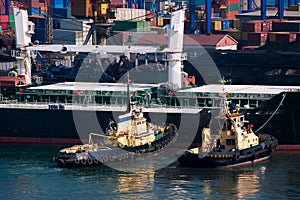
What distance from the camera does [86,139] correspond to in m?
69.3

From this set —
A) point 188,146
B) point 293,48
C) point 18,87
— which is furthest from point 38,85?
point 293,48

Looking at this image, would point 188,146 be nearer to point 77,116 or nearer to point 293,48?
point 77,116

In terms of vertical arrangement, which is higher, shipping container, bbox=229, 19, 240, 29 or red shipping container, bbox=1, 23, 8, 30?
shipping container, bbox=229, 19, 240, 29

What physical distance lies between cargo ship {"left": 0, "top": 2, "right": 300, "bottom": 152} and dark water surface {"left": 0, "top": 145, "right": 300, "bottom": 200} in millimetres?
7444

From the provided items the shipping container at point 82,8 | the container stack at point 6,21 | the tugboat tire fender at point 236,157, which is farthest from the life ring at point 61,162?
the container stack at point 6,21

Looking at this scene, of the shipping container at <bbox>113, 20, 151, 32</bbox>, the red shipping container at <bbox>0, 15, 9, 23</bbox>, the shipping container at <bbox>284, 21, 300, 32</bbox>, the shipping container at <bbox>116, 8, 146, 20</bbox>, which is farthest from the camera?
the red shipping container at <bbox>0, 15, 9, 23</bbox>

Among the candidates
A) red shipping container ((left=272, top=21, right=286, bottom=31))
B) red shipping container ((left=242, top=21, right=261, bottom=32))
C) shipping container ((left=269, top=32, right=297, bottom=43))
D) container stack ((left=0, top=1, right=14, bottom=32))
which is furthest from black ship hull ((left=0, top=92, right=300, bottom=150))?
container stack ((left=0, top=1, right=14, bottom=32))

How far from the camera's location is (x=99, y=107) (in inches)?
2813

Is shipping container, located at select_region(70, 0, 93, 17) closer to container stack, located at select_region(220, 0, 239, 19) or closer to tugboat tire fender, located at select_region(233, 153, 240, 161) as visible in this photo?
tugboat tire fender, located at select_region(233, 153, 240, 161)

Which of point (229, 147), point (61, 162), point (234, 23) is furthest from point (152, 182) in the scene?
point (234, 23)

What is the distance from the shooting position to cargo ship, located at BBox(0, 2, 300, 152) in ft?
224

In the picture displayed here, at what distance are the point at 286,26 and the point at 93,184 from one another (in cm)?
5181

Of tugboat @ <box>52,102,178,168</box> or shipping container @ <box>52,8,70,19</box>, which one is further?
shipping container @ <box>52,8,70,19</box>

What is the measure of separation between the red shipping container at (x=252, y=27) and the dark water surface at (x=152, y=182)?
1606 inches
